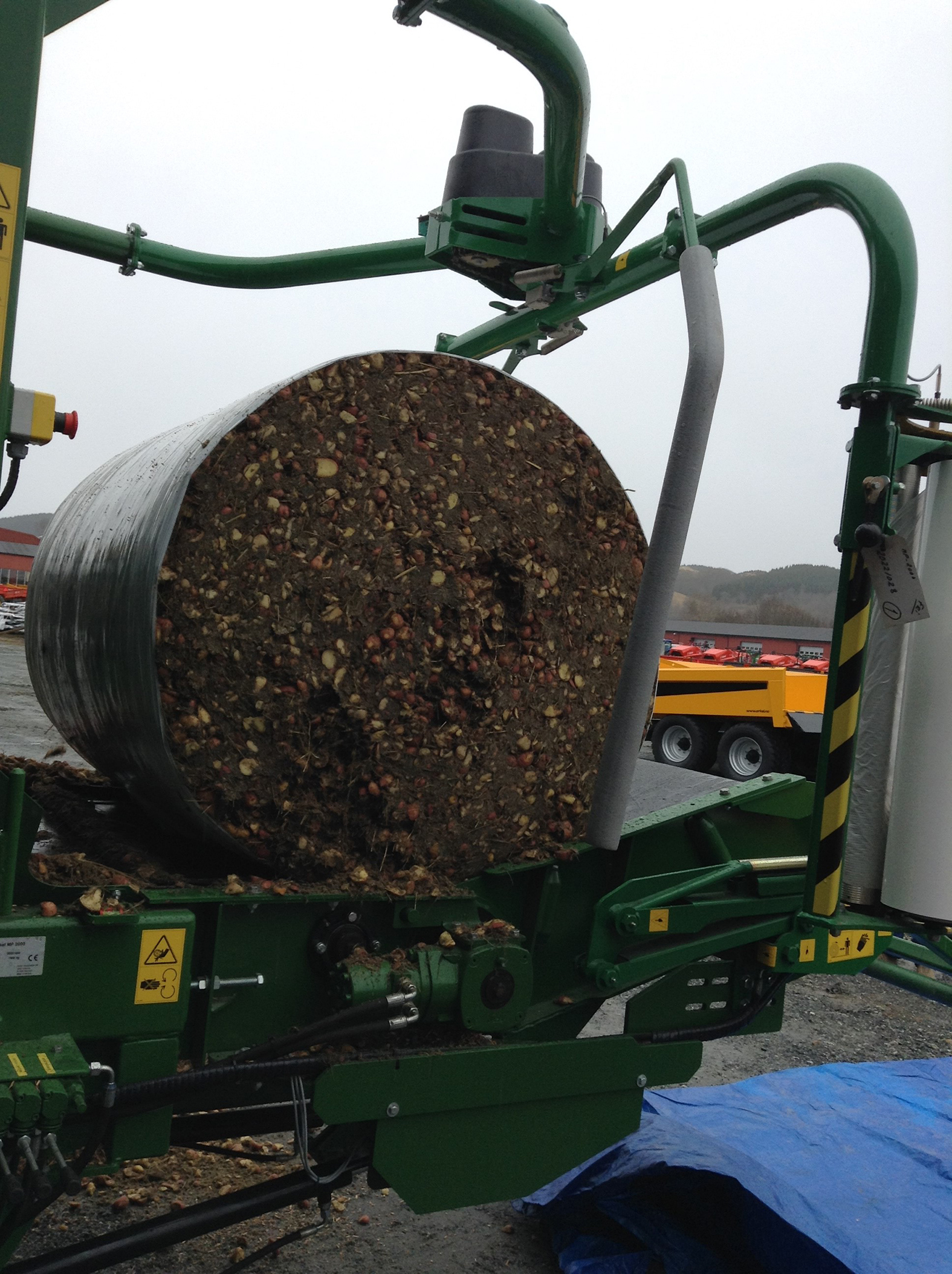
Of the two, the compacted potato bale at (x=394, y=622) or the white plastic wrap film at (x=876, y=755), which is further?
the white plastic wrap film at (x=876, y=755)

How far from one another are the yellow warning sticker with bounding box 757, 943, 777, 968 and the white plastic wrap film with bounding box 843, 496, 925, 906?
293 millimetres

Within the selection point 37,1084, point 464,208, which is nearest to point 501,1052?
point 37,1084

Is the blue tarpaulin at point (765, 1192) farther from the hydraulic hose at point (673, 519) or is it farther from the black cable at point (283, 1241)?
the hydraulic hose at point (673, 519)

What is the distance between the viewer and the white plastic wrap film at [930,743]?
2.88 m

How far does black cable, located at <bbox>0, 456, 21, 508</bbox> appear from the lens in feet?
7.03

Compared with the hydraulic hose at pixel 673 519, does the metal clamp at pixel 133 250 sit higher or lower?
higher

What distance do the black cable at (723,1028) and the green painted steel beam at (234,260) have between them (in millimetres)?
2603

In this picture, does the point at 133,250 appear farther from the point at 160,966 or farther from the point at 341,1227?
the point at 341,1227

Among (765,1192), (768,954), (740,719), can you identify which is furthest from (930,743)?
(740,719)

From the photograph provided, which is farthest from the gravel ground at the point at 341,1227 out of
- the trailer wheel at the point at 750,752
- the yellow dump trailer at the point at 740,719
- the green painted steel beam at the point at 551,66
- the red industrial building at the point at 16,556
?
the red industrial building at the point at 16,556

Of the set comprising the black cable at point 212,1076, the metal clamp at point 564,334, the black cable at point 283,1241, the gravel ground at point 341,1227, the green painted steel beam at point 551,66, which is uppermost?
the green painted steel beam at point 551,66

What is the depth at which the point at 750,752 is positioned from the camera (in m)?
13.9

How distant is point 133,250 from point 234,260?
1.18 feet

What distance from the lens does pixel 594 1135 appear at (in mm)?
2936
